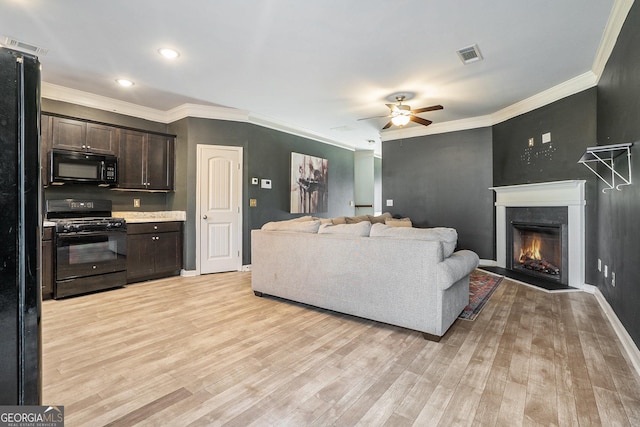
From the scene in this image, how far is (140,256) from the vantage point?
4.27 meters

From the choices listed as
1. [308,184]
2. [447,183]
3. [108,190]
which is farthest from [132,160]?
[447,183]

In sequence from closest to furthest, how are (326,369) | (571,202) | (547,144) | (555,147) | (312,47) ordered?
1. (326,369)
2. (312,47)
3. (571,202)
4. (555,147)
5. (547,144)

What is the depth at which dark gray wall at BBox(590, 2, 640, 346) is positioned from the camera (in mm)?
2170

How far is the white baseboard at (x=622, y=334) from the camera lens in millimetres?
2002

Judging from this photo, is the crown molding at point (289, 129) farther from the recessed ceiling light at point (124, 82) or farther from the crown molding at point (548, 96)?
the crown molding at point (548, 96)

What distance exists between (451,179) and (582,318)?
10.6 feet

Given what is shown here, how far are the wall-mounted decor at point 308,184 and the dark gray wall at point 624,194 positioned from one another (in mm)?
4488

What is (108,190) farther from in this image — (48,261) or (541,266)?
(541,266)

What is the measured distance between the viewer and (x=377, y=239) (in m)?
2.70

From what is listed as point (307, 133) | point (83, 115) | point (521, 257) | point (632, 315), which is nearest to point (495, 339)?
point (632, 315)

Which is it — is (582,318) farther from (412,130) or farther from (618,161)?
(412,130)

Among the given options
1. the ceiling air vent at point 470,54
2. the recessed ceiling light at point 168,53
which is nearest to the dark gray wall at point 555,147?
the ceiling air vent at point 470,54

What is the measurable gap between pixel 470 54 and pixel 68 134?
193 inches

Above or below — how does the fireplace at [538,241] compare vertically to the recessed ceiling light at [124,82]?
below
